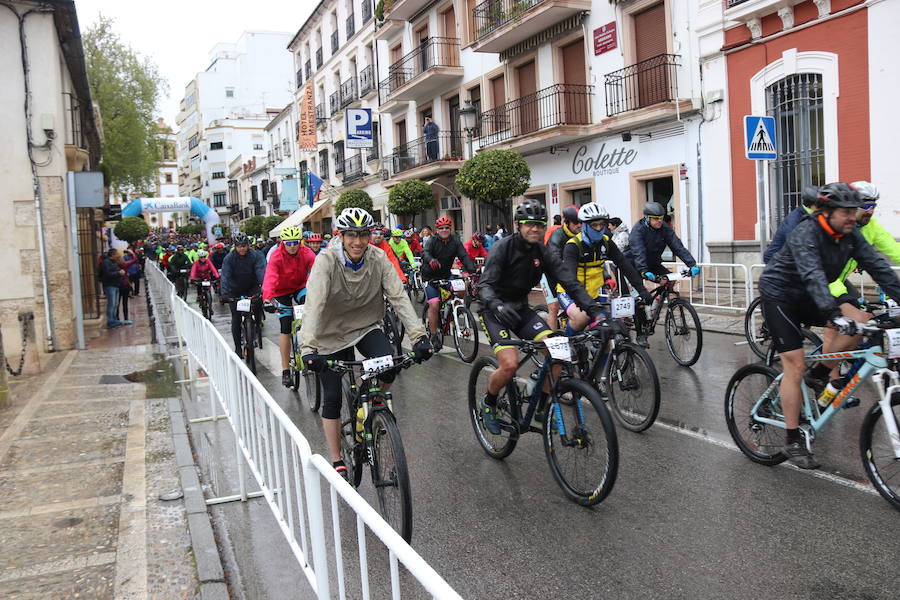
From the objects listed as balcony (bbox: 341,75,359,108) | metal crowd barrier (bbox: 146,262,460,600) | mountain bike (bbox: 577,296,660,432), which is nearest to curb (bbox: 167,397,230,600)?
metal crowd barrier (bbox: 146,262,460,600)

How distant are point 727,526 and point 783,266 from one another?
175 cm

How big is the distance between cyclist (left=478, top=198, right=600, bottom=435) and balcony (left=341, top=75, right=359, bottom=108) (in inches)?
1233

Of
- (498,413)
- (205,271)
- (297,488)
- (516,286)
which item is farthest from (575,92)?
(297,488)

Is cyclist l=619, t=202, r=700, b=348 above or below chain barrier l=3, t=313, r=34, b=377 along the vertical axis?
above

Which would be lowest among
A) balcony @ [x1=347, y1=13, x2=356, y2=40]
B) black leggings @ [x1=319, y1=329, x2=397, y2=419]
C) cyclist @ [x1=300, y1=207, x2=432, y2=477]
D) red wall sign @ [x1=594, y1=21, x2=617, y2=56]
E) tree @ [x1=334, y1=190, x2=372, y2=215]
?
black leggings @ [x1=319, y1=329, x2=397, y2=419]

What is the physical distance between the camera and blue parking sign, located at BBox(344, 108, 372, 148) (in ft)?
96.4

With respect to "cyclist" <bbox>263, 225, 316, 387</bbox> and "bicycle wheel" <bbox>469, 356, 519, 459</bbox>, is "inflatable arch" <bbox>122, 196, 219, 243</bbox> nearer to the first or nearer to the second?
"cyclist" <bbox>263, 225, 316, 387</bbox>

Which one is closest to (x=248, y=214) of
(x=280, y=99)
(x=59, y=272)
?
(x=280, y=99)

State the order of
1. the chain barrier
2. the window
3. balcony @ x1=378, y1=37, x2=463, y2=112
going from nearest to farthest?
the chain barrier, the window, balcony @ x1=378, y1=37, x2=463, y2=112

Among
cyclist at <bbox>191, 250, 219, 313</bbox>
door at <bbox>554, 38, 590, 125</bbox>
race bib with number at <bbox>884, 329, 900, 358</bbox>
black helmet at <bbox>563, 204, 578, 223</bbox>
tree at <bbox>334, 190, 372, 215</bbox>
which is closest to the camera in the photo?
race bib with number at <bbox>884, 329, 900, 358</bbox>

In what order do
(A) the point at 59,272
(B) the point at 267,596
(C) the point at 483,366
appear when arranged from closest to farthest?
(B) the point at 267,596, (C) the point at 483,366, (A) the point at 59,272

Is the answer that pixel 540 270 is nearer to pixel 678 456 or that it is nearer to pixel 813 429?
pixel 678 456

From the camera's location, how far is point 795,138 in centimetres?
1316

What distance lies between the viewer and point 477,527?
4.27 metres
